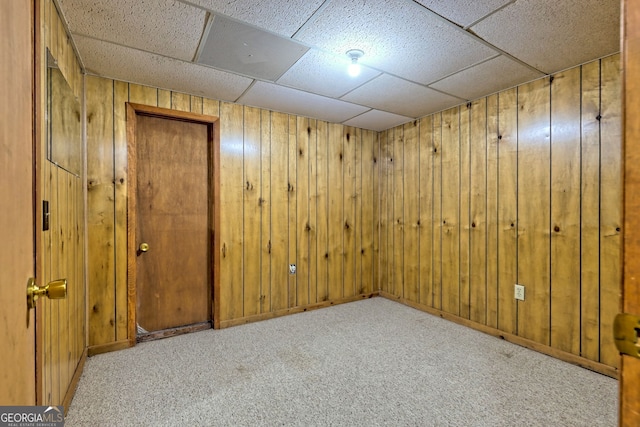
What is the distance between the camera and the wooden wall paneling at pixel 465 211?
3.07 meters

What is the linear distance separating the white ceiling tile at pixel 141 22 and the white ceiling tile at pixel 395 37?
0.67 metres

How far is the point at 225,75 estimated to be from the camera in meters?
2.45

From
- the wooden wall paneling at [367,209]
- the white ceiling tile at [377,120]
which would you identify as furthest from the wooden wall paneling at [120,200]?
the wooden wall paneling at [367,209]

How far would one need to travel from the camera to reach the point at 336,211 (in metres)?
3.82

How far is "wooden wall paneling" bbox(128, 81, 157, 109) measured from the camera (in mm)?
2615

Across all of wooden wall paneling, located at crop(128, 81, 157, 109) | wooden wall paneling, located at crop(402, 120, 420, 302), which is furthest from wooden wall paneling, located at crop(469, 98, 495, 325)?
wooden wall paneling, located at crop(128, 81, 157, 109)

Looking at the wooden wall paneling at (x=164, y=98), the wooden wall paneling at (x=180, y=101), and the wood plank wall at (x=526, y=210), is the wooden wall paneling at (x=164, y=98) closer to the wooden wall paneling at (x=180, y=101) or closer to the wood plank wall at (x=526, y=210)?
the wooden wall paneling at (x=180, y=101)

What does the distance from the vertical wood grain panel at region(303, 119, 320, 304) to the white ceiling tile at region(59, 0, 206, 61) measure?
5.73 feet

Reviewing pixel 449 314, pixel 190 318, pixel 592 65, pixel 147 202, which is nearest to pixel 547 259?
pixel 449 314

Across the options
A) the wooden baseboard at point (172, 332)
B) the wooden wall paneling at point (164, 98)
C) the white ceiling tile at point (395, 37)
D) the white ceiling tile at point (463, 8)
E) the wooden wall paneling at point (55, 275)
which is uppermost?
the white ceiling tile at point (463, 8)

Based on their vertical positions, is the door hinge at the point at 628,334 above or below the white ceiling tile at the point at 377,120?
below

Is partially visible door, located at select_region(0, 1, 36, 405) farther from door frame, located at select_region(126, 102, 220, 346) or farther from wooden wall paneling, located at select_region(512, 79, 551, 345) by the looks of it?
wooden wall paneling, located at select_region(512, 79, 551, 345)

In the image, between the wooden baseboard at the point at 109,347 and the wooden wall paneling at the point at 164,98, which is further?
the wooden wall paneling at the point at 164,98

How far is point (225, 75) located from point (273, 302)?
2.30 meters
